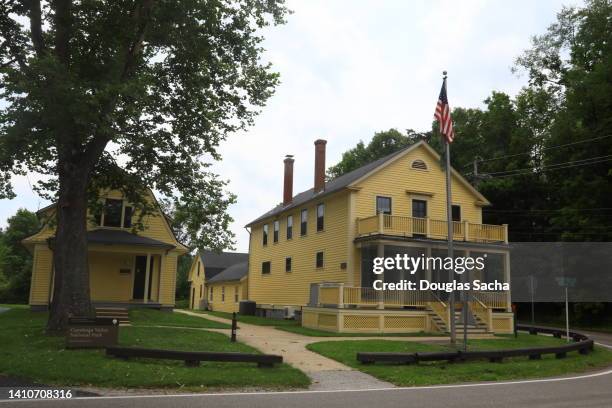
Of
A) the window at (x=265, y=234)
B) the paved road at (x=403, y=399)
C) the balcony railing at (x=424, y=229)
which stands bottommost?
the paved road at (x=403, y=399)

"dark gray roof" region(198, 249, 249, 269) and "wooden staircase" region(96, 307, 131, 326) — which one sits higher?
"dark gray roof" region(198, 249, 249, 269)

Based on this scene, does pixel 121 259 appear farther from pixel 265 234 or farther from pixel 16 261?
pixel 16 261

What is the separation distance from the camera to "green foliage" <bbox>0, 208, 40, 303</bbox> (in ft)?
168

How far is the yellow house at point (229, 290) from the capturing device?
42378 millimetres

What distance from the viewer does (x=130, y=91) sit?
1520 centimetres

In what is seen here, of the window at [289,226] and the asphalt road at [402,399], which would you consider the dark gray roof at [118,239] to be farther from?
the asphalt road at [402,399]

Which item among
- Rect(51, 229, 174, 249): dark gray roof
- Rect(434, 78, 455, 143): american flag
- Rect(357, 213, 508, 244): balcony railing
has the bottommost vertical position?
Rect(51, 229, 174, 249): dark gray roof

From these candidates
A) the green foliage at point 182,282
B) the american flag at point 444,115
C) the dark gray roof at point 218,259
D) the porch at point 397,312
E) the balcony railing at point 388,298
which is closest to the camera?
the american flag at point 444,115

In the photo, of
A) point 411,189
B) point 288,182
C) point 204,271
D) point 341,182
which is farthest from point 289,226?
point 204,271

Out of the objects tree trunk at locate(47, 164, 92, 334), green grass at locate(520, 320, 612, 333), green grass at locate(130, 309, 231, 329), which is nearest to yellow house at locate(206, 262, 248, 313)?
green grass at locate(130, 309, 231, 329)

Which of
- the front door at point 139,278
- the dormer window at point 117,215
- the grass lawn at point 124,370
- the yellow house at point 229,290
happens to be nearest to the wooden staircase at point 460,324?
the grass lawn at point 124,370

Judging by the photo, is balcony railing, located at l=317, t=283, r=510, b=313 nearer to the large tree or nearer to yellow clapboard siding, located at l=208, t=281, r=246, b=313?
the large tree

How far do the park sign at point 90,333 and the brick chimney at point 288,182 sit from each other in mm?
23393

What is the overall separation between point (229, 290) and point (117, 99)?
32.1 meters
